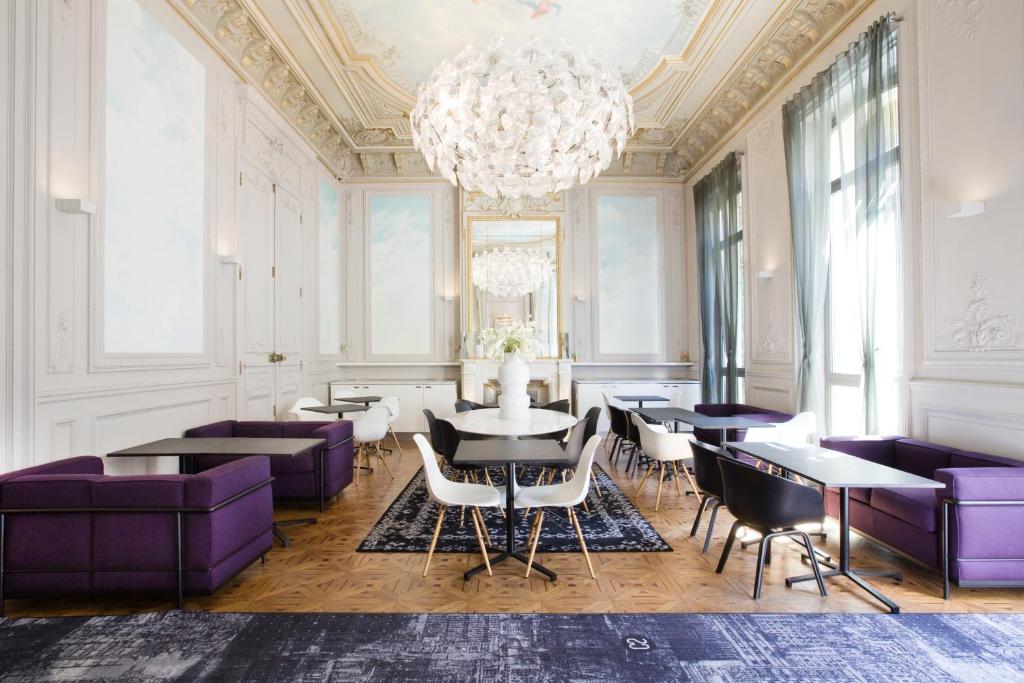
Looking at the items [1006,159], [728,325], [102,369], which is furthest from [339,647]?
[728,325]

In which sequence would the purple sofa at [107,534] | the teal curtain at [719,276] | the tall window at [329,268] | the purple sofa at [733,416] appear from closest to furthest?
the purple sofa at [107,534] < the purple sofa at [733,416] < the teal curtain at [719,276] < the tall window at [329,268]

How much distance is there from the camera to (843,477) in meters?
2.84

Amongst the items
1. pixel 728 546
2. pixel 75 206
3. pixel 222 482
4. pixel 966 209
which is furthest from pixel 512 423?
pixel 966 209

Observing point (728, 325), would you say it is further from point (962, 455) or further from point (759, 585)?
point (759, 585)

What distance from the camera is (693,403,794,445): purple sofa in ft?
17.5

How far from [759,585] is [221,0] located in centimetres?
641

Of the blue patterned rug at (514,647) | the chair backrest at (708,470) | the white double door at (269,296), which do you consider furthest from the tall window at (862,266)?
the white double door at (269,296)

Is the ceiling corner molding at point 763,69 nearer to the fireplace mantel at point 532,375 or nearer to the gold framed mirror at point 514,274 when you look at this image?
the gold framed mirror at point 514,274

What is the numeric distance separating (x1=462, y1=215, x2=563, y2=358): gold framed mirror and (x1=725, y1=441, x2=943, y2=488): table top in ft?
16.6

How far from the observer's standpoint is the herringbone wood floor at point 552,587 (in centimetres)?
287

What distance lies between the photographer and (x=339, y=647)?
8.15ft

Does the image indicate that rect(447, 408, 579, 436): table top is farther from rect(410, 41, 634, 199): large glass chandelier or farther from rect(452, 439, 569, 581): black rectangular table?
rect(410, 41, 634, 199): large glass chandelier

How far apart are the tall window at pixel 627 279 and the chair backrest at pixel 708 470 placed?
17.0 feet

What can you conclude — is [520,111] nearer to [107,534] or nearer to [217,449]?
[217,449]
